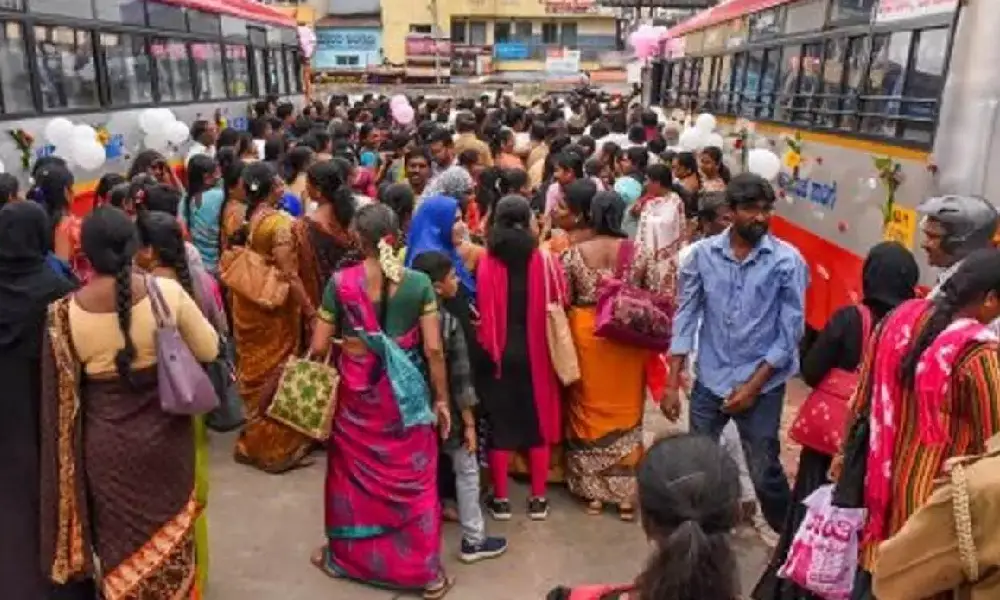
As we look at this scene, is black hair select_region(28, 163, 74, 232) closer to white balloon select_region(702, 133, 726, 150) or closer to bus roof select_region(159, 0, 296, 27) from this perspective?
white balloon select_region(702, 133, 726, 150)

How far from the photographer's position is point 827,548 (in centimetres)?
288

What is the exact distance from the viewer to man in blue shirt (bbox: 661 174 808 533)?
3.83 m

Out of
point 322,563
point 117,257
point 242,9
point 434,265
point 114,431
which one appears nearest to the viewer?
point 117,257

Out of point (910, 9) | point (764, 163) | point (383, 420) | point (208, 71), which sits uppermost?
point (910, 9)

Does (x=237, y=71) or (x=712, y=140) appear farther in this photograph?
(x=237, y=71)

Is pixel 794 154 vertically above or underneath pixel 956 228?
underneath

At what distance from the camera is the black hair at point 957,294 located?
234cm

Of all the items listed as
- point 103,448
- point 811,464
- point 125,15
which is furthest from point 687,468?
point 125,15

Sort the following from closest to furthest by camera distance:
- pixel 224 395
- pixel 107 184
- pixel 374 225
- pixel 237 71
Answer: pixel 224 395
pixel 374 225
pixel 107 184
pixel 237 71

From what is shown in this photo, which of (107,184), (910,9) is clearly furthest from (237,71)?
(910,9)

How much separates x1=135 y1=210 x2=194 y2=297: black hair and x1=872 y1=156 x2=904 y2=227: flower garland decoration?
12.9ft

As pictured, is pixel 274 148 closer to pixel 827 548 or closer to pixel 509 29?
pixel 827 548

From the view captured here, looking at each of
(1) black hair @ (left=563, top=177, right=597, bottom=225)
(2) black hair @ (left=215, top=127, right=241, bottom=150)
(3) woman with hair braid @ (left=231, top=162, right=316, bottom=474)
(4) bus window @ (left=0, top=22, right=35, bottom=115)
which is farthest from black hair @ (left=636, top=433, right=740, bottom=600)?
(4) bus window @ (left=0, top=22, right=35, bottom=115)

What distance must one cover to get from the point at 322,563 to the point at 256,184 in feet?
6.55
